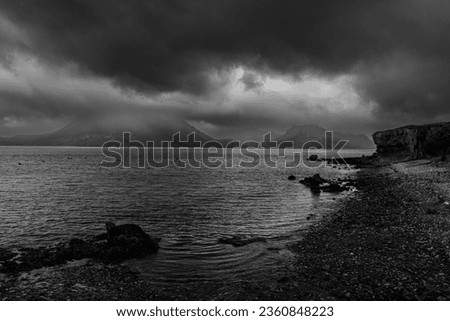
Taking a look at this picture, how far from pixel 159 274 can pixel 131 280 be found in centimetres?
170

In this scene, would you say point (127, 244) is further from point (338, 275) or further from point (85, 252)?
point (338, 275)

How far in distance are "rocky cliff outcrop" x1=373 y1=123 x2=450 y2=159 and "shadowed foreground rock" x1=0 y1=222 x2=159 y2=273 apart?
92127 mm

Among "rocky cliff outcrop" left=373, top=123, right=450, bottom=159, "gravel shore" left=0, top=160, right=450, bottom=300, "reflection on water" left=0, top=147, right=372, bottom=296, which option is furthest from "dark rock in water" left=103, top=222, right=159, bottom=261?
"rocky cliff outcrop" left=373, top=123, right=450, bottom=159

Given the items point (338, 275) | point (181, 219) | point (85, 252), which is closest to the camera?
point (338, 275)

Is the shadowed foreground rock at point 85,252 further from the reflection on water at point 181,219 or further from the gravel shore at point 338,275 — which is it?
the reflection on water at point 181,219

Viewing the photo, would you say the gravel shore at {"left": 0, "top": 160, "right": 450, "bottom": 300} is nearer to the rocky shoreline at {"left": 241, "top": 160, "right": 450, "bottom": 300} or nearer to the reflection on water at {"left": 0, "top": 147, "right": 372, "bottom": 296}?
the rocky shoreline at {"left": 241, "top": 160, "right": 450, "bottom": 300}

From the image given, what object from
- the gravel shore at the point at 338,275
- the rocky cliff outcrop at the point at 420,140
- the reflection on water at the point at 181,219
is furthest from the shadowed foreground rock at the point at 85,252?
the rocky cliff outcrop at the point at 420,140

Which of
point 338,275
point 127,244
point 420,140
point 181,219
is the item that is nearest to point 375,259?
point 338,275

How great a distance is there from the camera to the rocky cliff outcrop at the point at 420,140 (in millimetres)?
Answer: 83250

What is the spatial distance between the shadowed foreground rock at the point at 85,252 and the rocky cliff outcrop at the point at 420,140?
92.1 meters

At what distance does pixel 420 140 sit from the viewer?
9112 cm

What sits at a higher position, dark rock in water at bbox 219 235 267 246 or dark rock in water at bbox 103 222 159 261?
dark rock in water at bbox 103 222 159 261

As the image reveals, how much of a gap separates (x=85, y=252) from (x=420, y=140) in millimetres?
103043

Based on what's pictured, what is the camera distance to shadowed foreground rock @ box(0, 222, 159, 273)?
17.9 meters
